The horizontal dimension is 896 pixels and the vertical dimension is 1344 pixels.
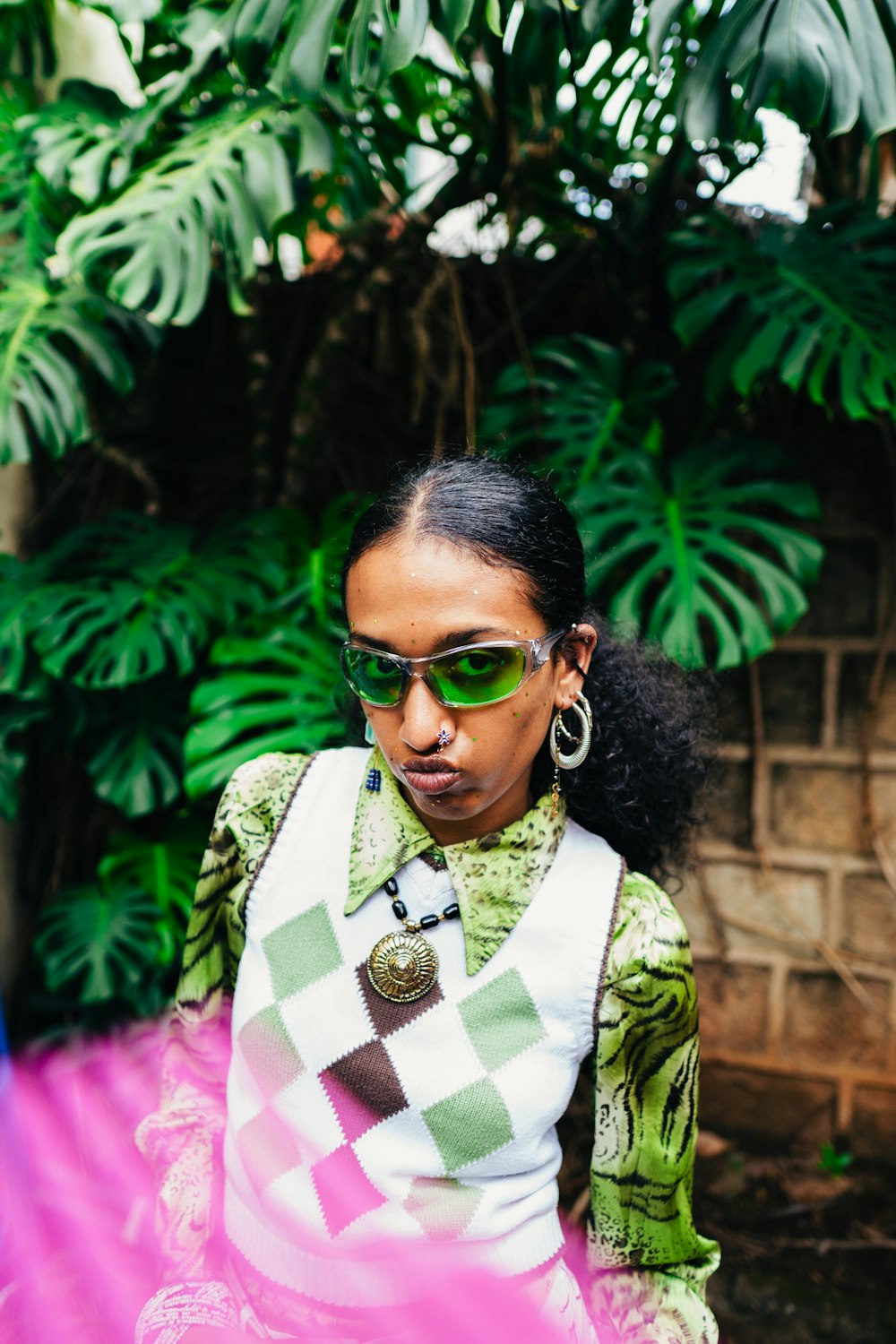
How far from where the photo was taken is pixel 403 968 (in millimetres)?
943

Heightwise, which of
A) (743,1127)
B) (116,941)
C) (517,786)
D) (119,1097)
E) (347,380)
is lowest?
(743,1127)

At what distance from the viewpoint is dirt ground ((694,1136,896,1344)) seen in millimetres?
1902

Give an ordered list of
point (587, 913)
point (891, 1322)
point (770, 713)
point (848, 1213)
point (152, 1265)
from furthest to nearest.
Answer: point (770, 713) < point (848, 1213) < point (891, 1322) < point (152, 1265) < point (587, 913)

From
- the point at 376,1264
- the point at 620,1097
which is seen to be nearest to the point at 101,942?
the point at 376,1264

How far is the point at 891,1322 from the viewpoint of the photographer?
1899 millimetres

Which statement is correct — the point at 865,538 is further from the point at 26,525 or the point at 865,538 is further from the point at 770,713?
the point at 26,525

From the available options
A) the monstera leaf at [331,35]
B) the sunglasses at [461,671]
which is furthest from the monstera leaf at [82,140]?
the sunglasses at [461,671]

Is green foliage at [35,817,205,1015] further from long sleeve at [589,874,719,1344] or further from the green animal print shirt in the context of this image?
long sleeve at [589,874,719,1344]

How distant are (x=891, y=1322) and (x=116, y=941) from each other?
1832mm

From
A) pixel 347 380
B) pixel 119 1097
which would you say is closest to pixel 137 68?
pixel 347 380

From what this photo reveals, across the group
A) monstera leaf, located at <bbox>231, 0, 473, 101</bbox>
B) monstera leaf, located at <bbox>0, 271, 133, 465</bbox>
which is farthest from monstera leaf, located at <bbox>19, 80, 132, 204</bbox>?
monstera leaf, located at <bbox>231, 0, 473, 101</bbox>

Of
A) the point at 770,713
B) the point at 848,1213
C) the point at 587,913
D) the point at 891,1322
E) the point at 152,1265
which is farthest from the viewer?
the point at 770,713

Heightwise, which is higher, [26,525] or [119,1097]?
[26,525]

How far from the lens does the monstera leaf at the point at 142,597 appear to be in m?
1.83
